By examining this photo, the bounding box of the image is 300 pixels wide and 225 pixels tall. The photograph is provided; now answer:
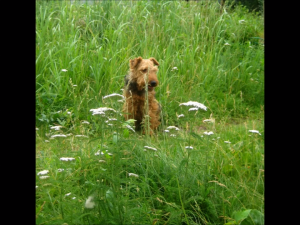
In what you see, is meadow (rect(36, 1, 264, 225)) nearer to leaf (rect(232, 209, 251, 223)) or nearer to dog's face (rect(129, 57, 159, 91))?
leaf (rect(232, 209, 251, 223))

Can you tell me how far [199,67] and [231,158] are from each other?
2.50 metres

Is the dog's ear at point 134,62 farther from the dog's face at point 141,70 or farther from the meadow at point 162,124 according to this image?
the meadow at point 162,124

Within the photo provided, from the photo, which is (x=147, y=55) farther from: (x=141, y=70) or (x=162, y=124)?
(x=162, y=124)

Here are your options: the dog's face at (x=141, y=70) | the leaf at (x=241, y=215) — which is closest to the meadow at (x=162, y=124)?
the leaf at (x=241, y=215)

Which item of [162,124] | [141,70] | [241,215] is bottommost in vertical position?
[241,215]

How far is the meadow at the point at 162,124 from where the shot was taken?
6.20 ft

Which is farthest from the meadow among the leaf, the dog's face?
the dog's face

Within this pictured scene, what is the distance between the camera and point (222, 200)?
2.06m

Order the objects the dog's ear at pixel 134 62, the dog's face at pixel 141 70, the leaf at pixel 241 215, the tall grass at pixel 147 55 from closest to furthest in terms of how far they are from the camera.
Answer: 1. the leaf at pixel 241 215
2. the dog's face at pixel 141 70
3. the dog's ear at pixel 134 62
4. the tall grass at pixel 147 55

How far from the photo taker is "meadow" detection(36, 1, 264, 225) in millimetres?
1890

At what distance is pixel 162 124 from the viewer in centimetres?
263

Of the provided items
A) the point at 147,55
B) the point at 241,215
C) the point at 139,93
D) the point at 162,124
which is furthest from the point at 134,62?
the point at 241,215
